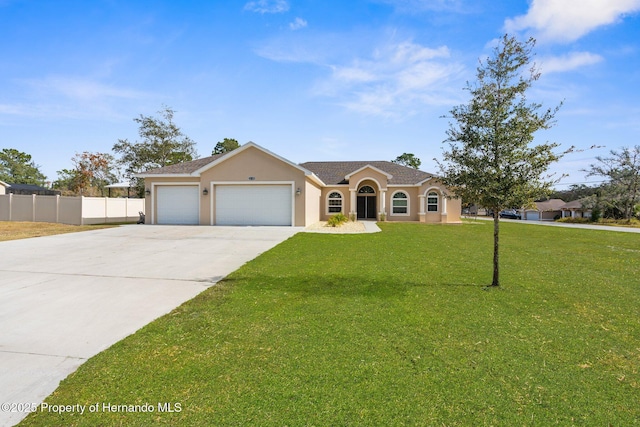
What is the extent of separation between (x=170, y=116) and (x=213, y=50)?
25.1 m

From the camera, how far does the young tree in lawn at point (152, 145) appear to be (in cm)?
3369

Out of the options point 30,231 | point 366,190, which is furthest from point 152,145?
point 366,190

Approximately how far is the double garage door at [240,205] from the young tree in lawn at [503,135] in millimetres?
13198

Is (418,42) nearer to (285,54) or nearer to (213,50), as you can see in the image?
(285,54)

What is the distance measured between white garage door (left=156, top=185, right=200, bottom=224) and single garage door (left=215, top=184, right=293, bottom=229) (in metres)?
1.64

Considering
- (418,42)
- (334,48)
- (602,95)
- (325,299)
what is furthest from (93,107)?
(602,95)

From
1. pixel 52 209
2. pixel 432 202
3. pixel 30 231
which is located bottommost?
pixel 30 231

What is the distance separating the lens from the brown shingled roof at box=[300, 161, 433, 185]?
87.1ft

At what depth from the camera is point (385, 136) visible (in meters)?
18.3

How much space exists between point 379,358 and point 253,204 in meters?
16.0

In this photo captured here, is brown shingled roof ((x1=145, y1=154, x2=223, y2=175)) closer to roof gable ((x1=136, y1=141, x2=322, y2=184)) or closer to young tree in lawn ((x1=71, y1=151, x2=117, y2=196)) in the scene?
roof gable ((x1=136, y1=141, x2=322, y2=184))

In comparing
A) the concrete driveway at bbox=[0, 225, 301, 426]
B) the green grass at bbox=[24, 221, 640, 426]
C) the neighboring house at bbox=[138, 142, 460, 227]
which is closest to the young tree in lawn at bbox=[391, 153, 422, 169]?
the neighboring house at bbox=[138, 142, 460, 227]

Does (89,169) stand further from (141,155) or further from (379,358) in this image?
(379,358)

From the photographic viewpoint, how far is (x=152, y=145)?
34.2m
